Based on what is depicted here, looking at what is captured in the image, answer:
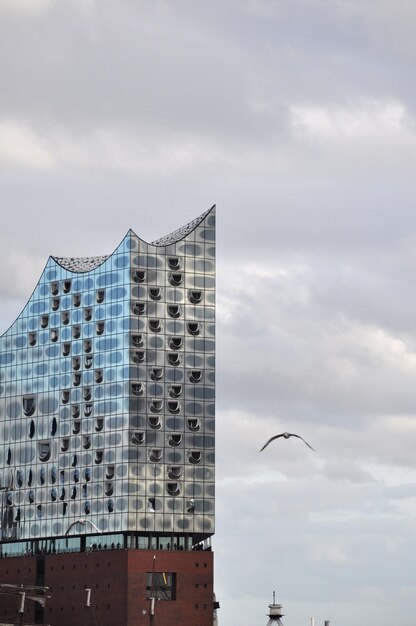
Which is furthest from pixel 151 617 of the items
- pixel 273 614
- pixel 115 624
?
pixel 273 614

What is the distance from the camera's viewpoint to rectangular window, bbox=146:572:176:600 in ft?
649

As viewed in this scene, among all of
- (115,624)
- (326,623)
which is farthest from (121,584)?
(326,623)

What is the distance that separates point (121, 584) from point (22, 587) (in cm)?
1293

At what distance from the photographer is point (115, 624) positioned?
196375mm

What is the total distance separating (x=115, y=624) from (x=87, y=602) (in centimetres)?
532

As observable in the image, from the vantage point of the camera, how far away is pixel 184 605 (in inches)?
7835

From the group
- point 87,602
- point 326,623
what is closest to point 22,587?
point 87,602

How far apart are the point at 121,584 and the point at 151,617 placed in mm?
9085

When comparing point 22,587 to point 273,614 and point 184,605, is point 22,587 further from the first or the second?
point 273,614

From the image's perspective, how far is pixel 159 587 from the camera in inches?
7830

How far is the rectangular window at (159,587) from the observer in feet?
649

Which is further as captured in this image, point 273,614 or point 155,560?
point 155,560

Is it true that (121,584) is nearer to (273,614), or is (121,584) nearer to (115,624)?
(115,624)

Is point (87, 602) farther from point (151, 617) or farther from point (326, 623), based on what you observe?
point (326, 623)
